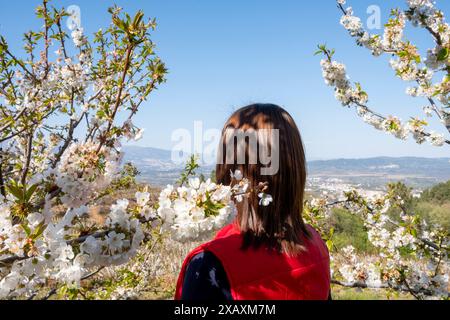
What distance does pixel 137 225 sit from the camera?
1.32m

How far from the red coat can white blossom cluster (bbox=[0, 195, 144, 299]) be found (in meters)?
0.25

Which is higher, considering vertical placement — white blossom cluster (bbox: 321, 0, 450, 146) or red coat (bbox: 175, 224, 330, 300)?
white blossom cluster (bbox: 321, 0, 450, 146)

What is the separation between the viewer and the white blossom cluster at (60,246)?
1193mm

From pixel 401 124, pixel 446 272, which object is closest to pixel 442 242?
pixel 446 272

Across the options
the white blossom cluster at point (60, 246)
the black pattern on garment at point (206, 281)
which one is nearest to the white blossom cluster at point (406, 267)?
the black pattern on garment at point (206, 281)

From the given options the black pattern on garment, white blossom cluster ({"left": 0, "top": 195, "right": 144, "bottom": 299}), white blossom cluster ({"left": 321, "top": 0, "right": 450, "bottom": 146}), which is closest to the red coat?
the black pattern on garment

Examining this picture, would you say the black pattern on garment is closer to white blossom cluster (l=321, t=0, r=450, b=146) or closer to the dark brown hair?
the dark brown hair

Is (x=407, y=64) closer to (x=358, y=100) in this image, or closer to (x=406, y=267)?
(x=358, y=100)

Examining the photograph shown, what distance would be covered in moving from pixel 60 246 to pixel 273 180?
0.86 metres

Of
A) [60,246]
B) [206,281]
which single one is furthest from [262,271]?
[60,246]

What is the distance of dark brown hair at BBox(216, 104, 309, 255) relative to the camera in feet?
4.74

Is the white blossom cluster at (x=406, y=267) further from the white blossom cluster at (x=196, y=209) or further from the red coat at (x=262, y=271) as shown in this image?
the white blossom cluster at (x=196, y=209)

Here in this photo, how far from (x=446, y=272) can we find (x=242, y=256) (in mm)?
3491
